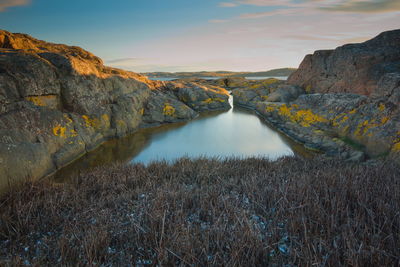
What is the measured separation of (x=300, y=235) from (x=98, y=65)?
1180 cm

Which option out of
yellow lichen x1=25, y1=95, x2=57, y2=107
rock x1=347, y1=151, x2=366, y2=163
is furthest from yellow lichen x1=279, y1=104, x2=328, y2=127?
yellow lichen x1=25, y1=95, x2=57, y2=107

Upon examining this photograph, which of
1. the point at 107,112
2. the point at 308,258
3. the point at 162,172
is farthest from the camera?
the point at 107,112

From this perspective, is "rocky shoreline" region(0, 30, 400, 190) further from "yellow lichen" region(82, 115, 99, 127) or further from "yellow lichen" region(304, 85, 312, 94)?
"yellow lichen" region(304, 85, 312, 94)

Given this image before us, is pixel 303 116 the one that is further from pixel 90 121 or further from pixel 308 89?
pixel 90 121

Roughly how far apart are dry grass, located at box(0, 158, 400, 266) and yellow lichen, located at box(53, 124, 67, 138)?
108 inches

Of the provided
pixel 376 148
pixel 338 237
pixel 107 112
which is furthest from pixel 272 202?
pixel 107 112

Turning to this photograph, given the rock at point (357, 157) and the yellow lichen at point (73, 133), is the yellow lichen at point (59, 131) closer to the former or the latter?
the yellow lichen at point (73, 133)

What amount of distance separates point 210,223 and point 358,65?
1281cm

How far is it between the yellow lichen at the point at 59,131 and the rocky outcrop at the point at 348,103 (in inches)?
365

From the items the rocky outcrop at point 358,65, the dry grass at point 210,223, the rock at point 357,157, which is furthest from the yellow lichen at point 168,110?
the rocky outcrop at point 358,65

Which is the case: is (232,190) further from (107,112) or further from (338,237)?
(107,112)

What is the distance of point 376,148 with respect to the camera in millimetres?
5840

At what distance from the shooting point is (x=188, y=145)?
9039 mm

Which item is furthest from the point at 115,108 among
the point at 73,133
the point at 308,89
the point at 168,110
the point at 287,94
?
the point at 308,89
